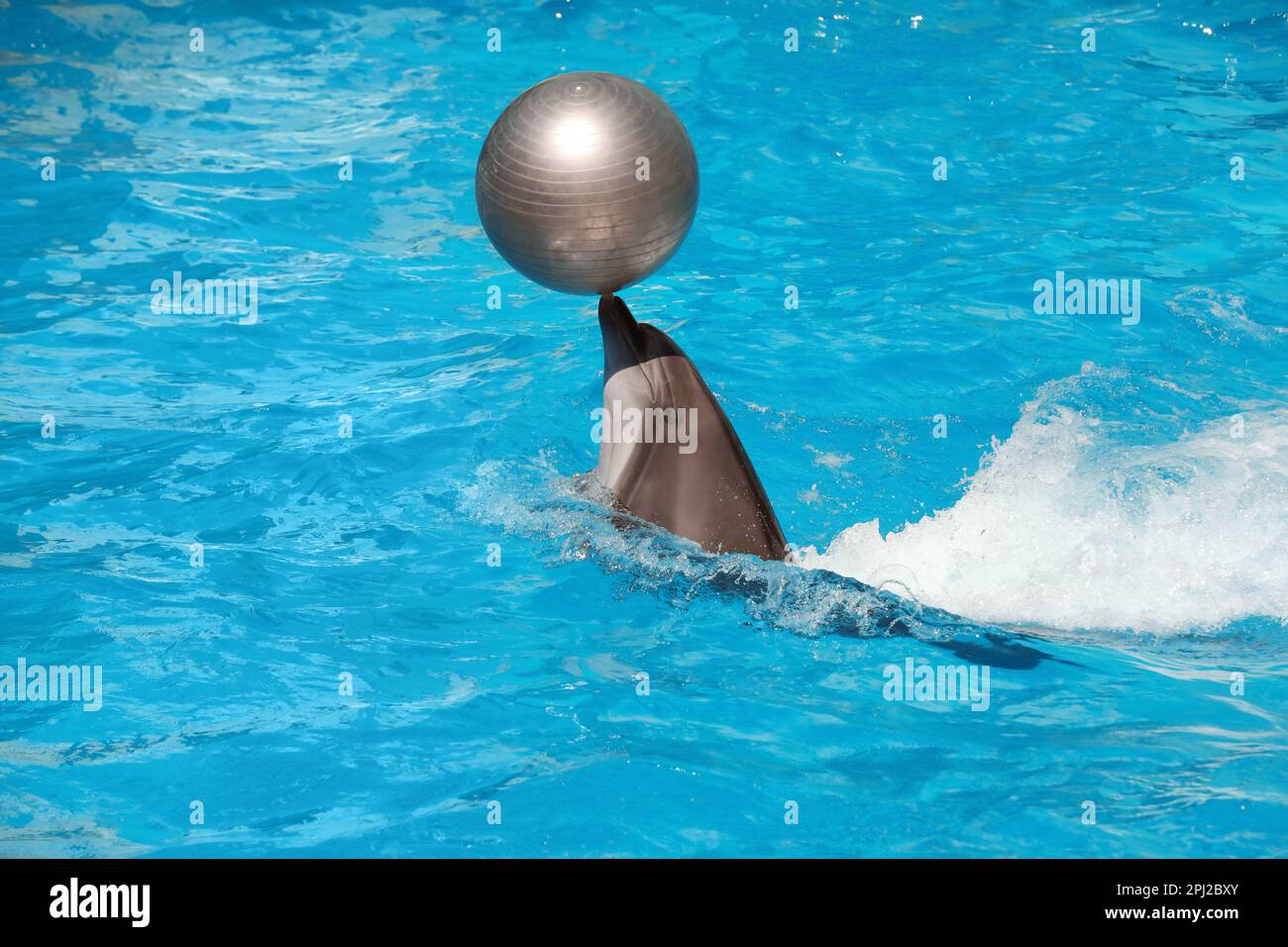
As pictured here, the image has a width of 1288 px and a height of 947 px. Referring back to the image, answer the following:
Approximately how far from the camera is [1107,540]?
186 inches

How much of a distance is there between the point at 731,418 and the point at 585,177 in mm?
2663

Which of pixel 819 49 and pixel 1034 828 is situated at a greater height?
pixel 819 49

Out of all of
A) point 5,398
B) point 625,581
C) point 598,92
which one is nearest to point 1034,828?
point 625,581

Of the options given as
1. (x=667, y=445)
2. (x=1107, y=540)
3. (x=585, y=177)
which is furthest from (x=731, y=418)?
(x=585, y=177)

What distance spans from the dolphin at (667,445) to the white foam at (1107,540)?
65 cm

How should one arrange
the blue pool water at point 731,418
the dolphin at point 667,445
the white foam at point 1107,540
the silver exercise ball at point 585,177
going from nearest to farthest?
1. the silver exercise ball at point 585,177
2. the blue pool water at point 731,418
3. the dolphin at point 667,445
4. the white foam at point 1107,540

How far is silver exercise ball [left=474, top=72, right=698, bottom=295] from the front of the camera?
137 inches

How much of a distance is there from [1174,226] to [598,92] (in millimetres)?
5151

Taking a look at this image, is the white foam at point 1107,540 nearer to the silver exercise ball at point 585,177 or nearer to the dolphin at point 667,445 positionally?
the dolphin at point 667,445

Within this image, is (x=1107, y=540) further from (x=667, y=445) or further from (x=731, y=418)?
(x=731, y=418)

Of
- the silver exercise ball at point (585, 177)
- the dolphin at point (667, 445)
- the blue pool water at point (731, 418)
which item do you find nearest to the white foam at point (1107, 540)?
the blue pool water at point (731, 418)

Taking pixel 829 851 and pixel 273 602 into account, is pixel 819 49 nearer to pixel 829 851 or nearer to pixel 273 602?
pixel 273 602

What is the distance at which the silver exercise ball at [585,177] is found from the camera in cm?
349

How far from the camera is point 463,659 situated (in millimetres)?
→ 4230
